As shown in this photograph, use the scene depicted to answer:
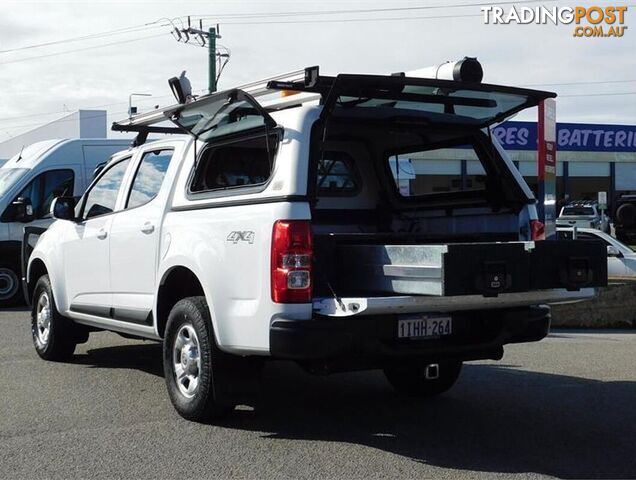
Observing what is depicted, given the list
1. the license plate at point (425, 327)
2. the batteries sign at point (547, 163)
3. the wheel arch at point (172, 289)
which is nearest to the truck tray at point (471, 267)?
the license plate at point (425, 327)

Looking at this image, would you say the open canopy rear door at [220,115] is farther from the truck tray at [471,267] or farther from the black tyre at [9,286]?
the black tyre at [9,286]

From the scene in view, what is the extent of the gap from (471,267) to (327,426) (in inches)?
68.5

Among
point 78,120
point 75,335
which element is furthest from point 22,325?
point 78,120

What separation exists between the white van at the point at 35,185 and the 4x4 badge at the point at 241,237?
29.2 ft

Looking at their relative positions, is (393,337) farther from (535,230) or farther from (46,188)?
(46,188)

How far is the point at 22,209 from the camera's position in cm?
1384

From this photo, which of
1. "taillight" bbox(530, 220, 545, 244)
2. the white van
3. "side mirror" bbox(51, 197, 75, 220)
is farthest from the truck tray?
the white van

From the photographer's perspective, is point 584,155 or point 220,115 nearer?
point 220,115

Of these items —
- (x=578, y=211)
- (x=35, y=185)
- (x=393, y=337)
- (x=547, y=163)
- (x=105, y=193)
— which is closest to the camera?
(x=393, y=337)

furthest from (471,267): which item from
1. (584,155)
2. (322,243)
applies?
(584,155)

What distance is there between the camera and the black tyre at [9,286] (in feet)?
45.9

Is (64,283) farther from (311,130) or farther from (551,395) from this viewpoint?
(551,395)

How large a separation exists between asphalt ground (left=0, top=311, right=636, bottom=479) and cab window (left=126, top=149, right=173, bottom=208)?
1583 mm

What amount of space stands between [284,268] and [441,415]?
2055mm
